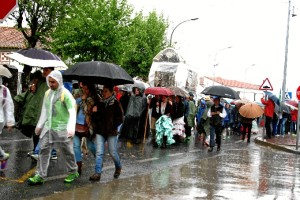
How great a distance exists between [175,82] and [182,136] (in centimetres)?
451

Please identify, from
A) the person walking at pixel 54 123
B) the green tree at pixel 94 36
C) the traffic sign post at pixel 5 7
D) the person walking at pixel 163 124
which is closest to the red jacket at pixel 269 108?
the person walking at pixel 163 124

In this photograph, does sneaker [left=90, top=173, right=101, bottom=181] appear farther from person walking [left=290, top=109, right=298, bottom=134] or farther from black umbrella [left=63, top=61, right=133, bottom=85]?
person walking [left=290, top=109, right=298, bottom=134]

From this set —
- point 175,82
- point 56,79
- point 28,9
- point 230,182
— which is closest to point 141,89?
point 175,82

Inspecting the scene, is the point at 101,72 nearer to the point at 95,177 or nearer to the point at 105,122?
the point at 105,122

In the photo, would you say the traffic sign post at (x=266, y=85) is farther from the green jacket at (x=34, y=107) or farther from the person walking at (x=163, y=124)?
the green jacket at (x=34, y=107)

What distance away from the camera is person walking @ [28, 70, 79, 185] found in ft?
26.1

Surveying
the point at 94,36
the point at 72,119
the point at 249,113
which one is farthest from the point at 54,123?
the point at 94,36

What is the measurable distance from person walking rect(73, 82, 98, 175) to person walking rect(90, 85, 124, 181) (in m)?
0.15

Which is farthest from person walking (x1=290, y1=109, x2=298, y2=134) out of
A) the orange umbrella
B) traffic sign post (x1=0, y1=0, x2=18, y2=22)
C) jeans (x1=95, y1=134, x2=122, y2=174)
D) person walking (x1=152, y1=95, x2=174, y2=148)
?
traffic sign post (x1=0, y1=0, x2=18, y2=22)

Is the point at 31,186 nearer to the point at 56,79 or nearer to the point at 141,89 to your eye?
the point at 56,79

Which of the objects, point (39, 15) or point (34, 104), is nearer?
point (34, 104)

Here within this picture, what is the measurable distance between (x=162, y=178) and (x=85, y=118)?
181 cm

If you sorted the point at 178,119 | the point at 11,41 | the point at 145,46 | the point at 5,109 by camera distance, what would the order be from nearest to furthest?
the point at 5,109
the point at 178,119
the point at 145,46
the point at 11,41

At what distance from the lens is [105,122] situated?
8.66 meters
